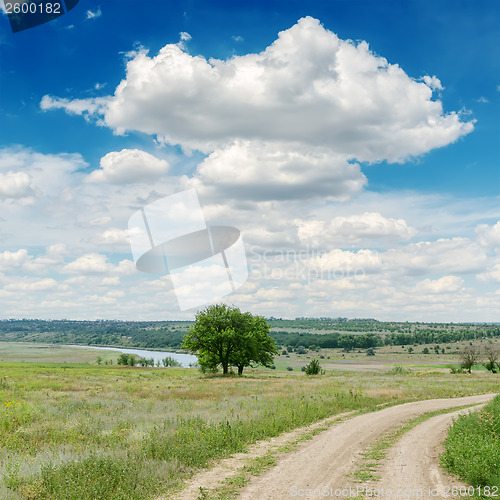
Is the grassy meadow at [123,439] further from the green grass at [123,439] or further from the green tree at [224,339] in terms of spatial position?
the green tree at [224,339]

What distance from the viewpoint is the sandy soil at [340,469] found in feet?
31.2

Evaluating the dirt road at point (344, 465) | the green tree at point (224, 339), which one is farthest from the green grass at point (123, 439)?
the green tree at point (224, 339)

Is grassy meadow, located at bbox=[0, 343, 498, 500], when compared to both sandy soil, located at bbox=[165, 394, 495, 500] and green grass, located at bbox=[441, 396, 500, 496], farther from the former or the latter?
green grass, located at bbox=[441, 396, 500, 496]

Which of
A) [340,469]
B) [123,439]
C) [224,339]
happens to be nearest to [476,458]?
[340,469]

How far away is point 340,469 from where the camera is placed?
11.3 meters

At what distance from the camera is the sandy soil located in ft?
31.2

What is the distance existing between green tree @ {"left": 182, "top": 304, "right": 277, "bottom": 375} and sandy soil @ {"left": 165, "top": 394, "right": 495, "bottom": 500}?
4200 centimetres

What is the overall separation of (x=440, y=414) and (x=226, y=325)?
4028 centimetres

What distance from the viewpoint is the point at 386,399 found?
27.7 metres

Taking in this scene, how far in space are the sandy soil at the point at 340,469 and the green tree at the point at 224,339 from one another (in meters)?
42.0

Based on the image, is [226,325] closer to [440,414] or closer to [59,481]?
[440,414]

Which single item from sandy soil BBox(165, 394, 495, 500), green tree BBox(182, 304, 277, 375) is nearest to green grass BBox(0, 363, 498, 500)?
sandy soil BBox(165, 394, 495, 500)

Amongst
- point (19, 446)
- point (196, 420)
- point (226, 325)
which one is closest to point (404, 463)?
point (196, 420)

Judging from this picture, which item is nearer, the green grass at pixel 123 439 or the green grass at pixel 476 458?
the green grass at pixel 476 458
